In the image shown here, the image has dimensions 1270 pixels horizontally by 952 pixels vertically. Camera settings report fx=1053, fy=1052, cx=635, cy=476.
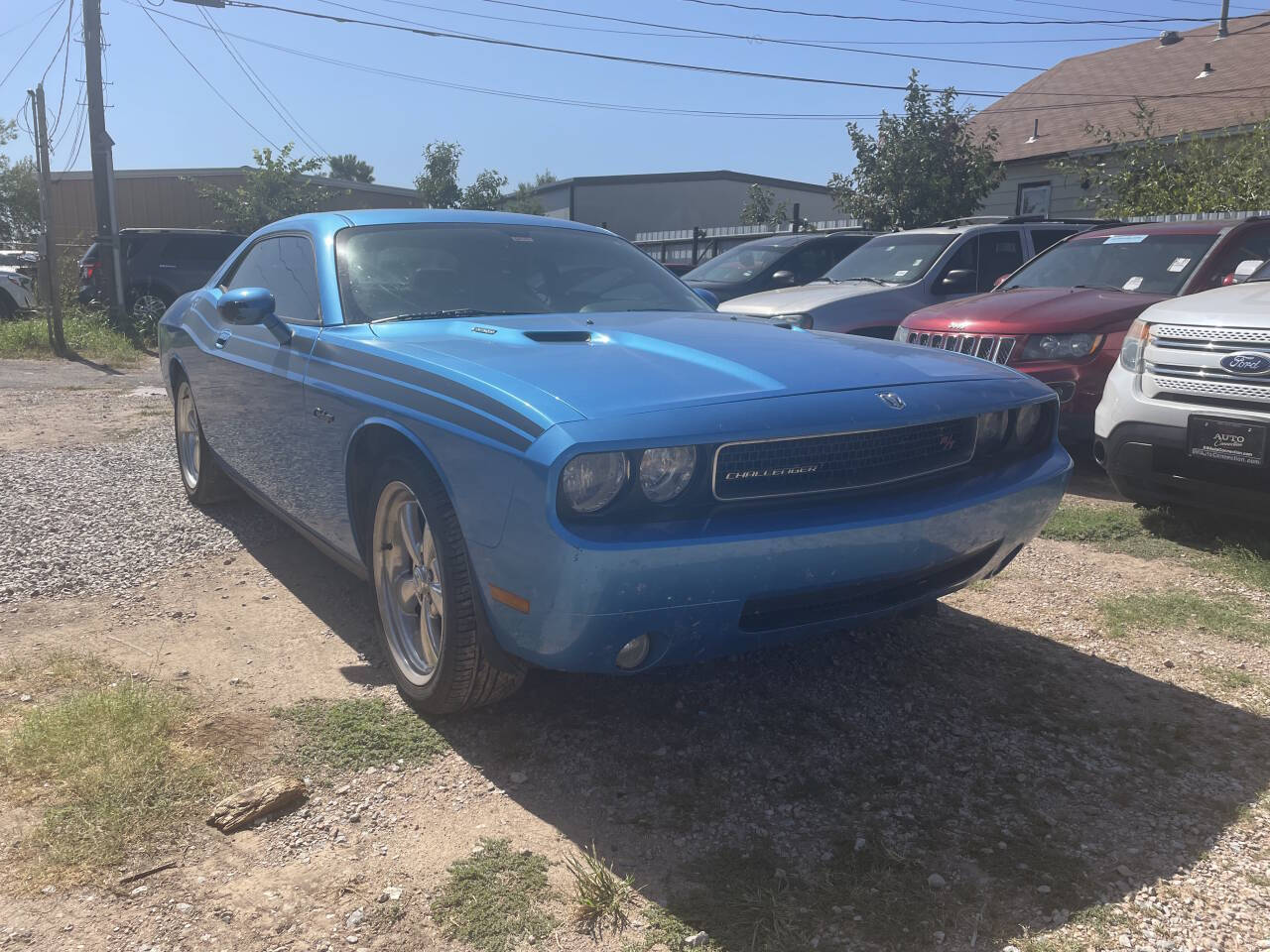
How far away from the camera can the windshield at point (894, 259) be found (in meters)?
8.98

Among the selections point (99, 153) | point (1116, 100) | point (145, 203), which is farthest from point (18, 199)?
point (1116, 100)

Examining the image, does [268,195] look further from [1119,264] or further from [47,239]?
[1119,264]

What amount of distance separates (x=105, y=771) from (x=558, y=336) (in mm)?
1711

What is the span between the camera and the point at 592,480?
7.85 feet

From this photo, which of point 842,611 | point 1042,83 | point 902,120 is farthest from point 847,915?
point 1042,83

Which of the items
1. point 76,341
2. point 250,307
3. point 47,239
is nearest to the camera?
point 250,307

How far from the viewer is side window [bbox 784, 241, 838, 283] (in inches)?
432

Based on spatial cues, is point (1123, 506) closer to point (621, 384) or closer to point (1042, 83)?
point (621, 384)

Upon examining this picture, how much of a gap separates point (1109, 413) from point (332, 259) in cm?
366

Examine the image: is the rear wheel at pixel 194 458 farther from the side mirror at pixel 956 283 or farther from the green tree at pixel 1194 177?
the green tree at pixel 1194 177

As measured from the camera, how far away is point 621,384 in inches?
101

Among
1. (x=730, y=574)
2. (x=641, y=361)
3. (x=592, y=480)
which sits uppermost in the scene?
(x=641, y=361)

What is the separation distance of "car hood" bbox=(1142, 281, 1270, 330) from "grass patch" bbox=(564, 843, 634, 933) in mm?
3686

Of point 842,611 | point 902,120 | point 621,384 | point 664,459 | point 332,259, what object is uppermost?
point 902,120
